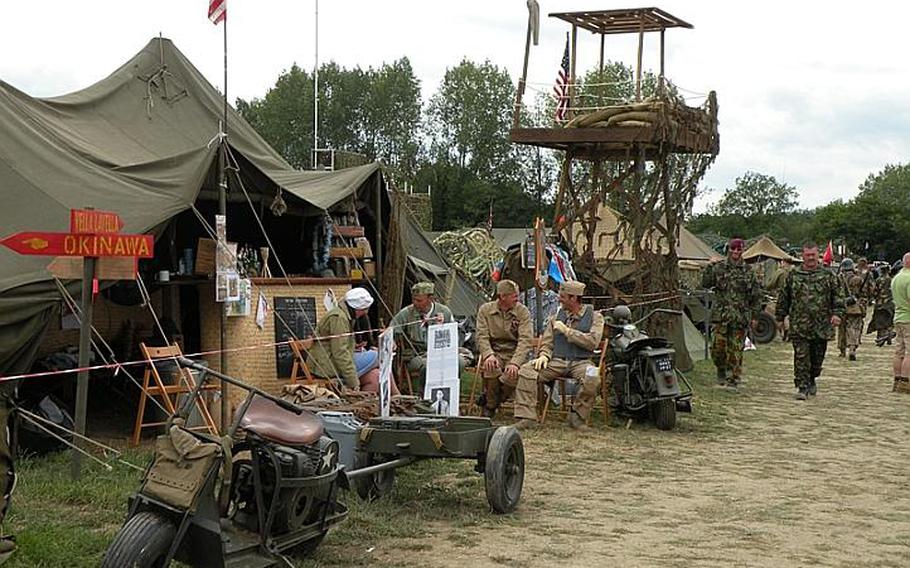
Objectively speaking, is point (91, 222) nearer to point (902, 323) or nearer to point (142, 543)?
point (142, 543)

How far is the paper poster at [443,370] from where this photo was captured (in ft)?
30.1

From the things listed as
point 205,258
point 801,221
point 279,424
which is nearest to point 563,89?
point 205,258

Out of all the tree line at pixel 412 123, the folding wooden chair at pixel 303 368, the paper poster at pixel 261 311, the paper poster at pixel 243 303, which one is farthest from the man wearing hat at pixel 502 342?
the tree line at pixel 412 123

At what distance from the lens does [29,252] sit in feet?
22.3

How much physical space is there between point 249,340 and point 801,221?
6738cm

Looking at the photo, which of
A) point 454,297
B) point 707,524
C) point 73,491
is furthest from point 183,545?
point 454,297

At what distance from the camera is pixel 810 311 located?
41.7 ft

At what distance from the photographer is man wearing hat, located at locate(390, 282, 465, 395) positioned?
10.2 m

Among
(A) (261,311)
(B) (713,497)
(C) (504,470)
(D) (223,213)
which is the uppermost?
(D) (223,213)

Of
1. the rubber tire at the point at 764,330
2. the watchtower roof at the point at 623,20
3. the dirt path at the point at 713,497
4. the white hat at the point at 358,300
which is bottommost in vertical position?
the dirt path at the point at 713,497

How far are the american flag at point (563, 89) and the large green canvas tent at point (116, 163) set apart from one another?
115 inches

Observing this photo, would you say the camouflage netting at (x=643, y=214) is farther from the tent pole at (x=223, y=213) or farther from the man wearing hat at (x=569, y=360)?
the tent pole at (x=223, y=213)

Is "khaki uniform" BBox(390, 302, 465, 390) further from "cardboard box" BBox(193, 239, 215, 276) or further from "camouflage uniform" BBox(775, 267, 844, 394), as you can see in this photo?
"camouflage uniform" BBox(775, 267, 844, 394)

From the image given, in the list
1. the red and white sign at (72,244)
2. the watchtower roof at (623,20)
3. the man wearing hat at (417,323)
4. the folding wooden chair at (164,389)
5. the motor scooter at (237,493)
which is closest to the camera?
the motor scooter at (237,493)
